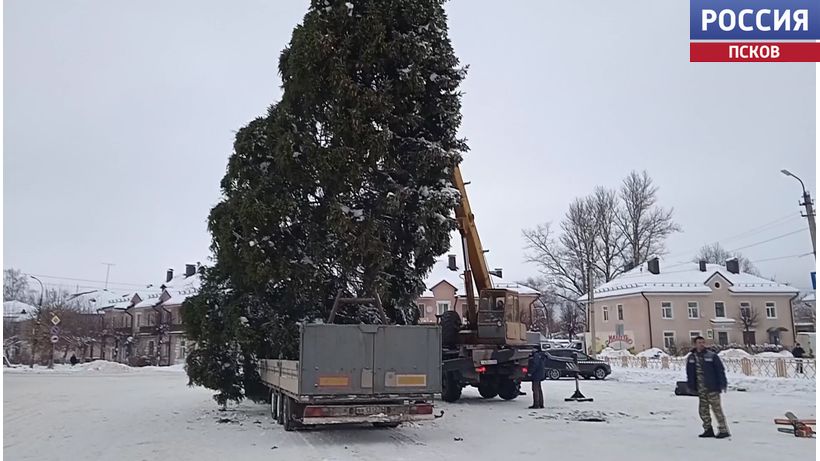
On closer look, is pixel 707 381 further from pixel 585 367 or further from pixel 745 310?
pixel 745 310

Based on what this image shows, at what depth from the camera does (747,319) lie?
60344 millimetres

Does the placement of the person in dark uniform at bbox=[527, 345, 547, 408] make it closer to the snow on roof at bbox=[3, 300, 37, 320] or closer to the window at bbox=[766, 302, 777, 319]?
the window at bbox=[766, 302, 777, 319]

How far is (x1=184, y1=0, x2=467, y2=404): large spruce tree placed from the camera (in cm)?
1537

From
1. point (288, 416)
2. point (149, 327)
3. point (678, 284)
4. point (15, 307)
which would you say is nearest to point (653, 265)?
point (678, 284)

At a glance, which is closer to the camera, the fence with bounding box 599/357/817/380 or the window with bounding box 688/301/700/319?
the fence with bounding box 599/357/817/380

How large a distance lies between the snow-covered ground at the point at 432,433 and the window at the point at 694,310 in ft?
134

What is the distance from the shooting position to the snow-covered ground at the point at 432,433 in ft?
36.5

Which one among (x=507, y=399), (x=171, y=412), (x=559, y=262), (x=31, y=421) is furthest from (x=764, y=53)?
(x=559, y=262)

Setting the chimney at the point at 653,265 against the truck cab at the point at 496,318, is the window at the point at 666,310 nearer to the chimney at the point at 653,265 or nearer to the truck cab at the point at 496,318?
the chimney at the point at 653,265

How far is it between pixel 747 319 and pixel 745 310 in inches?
48.5

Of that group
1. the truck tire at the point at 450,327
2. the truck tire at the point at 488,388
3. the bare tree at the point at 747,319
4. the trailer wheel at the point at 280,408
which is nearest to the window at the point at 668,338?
the bare tree at the point at 747,319

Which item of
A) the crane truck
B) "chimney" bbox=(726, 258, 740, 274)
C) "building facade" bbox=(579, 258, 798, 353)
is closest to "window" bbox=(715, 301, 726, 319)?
"building facade" bbox=(579, 258, 798, 353)

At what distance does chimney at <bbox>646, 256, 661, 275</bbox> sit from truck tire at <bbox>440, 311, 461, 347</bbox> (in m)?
42.5

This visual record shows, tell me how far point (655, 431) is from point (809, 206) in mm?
18807
